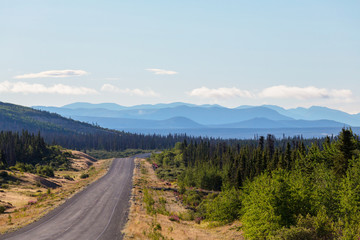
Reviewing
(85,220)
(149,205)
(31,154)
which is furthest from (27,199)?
(31,154)

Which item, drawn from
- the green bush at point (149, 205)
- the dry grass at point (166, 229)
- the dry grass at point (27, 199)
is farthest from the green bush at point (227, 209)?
the dry grass at point (27, 199)

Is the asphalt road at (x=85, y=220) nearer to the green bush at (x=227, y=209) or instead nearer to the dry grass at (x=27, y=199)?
the dry grass at (x=27, y=199)

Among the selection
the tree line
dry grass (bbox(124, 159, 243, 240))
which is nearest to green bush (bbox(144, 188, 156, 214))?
dry grass (bbox(124, 159, 243, 240))

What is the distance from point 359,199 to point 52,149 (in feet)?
497

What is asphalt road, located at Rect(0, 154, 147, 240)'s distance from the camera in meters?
43.8

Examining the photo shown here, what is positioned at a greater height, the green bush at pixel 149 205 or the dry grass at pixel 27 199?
the green bush at pixel 149 205

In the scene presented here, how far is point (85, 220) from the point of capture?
52.3 m

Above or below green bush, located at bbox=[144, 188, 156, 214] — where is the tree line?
above

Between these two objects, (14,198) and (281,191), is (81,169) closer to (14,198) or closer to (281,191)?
(14,198)

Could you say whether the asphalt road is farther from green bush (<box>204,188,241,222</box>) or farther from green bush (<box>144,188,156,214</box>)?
green bush (<box>204,188,241,222</box>)

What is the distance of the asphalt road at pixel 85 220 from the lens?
4375 cm

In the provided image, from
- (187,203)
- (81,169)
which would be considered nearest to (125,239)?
(187,203)

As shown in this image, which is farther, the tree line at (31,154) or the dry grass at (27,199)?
the tree line at (31,154)

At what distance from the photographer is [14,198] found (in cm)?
7162
